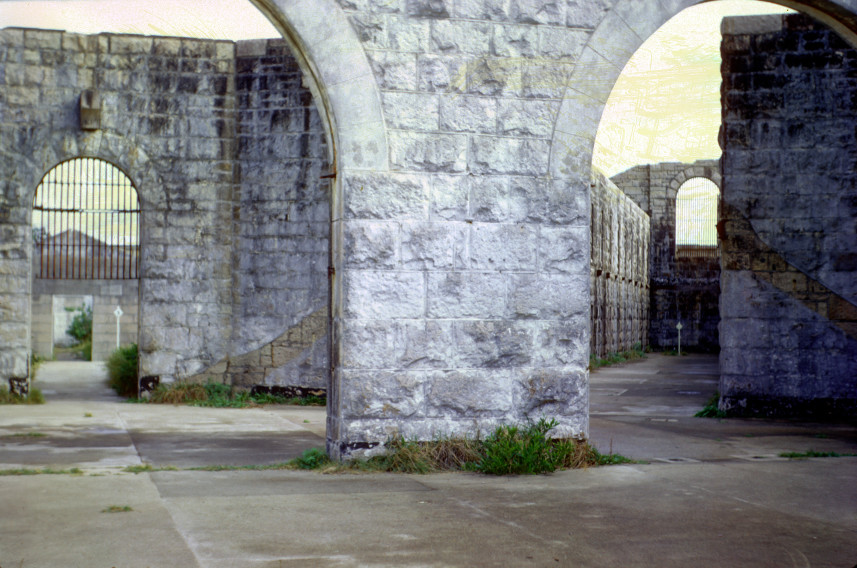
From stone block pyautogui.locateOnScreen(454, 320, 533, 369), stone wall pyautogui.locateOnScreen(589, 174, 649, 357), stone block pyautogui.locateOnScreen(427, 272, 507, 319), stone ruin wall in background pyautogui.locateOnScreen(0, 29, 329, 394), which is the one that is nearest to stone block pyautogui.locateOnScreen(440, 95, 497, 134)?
stone block pyautogui.locateOnScreen(427, 272, 507, 319)

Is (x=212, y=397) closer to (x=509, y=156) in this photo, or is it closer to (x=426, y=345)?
(x=426, y=345)

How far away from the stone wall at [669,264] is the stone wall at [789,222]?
72.6ft

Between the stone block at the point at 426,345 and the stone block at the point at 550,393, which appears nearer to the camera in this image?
the stone block at the point at 426,345

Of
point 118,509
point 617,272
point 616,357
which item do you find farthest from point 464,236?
point 617,272

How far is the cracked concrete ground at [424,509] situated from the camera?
378 centimetres

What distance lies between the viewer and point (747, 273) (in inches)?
383

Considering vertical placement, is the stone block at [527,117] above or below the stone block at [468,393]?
above

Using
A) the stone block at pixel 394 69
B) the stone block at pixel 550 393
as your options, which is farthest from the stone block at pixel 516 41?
the stone block at pixel 550 393

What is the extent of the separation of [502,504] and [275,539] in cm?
131

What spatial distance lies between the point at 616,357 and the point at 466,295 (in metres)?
17.5

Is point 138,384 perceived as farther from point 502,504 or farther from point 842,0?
point 842,0

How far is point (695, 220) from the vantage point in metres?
35.5

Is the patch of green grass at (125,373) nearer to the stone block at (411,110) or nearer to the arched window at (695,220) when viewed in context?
the stone block at (411,110)

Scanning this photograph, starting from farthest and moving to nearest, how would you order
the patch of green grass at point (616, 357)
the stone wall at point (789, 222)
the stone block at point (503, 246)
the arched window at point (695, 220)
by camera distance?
the arched window at point (695, 220), the patch of green grass at point (616, 357), the stone wall at point (789, 222), the stone block at point (503, 246)
